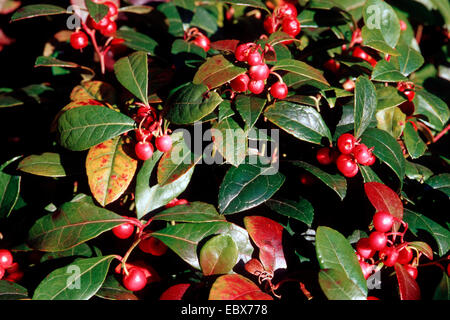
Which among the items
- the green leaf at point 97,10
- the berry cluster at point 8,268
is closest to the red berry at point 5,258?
the berry cluster at point 8,268

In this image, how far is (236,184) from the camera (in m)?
1.11

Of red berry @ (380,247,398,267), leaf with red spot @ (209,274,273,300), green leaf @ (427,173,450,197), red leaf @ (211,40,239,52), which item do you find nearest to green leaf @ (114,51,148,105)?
red leaf @ (211,40,239,52)

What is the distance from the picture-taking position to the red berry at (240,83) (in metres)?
1.15

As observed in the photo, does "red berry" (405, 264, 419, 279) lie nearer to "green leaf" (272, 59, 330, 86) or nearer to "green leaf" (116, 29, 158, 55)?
"green leaf" (272, 59, 330, 86)

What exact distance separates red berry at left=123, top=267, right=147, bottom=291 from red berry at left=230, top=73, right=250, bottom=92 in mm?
620

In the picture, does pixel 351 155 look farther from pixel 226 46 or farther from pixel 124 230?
pixel 124 230

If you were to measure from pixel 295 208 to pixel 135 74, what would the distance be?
0.64 meters

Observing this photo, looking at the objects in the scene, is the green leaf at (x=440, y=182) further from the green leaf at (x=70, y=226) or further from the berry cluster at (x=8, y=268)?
the berry cluster at (x=8, y=268)

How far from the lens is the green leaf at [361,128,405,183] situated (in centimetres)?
111

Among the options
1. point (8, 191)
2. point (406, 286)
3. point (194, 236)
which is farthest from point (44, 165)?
point (406, 286)

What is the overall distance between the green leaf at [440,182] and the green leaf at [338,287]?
0.53 metres

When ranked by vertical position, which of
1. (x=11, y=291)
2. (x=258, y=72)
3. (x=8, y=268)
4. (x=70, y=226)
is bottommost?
(x=8, y=268)

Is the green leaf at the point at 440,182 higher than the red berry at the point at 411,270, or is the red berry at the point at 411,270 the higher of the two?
the green leaf at the point at 440,182
